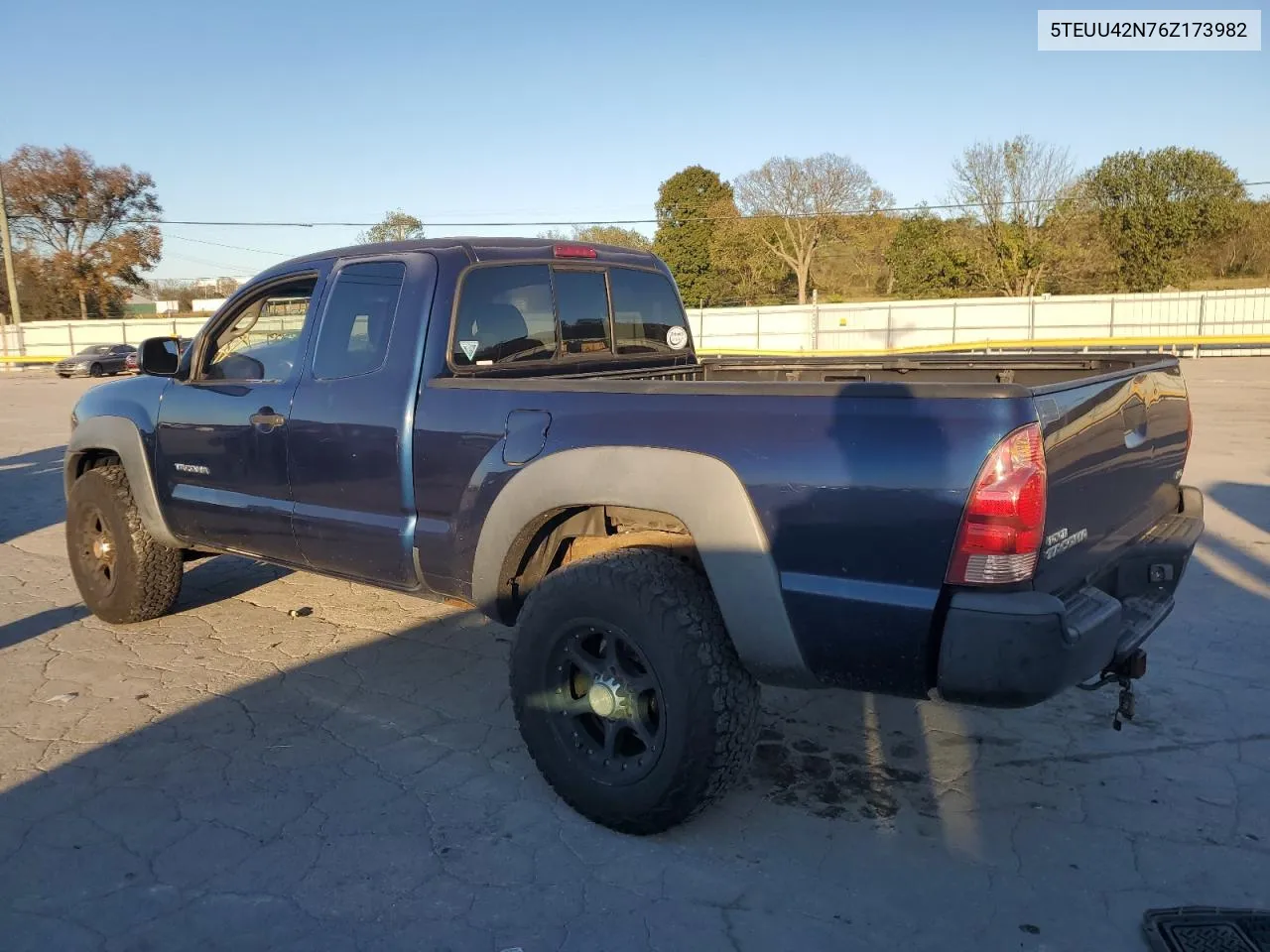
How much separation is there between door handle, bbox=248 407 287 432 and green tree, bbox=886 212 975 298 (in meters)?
38.1

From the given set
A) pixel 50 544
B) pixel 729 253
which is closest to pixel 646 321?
pixel 50 544

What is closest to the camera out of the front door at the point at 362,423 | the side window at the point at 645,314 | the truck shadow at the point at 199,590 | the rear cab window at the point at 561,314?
the front door at the point at 362,423

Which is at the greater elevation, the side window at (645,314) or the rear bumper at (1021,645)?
the side window at (645,314)

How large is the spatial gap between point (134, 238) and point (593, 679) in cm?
5699

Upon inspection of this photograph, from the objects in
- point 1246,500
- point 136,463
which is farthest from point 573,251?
point 1246,500

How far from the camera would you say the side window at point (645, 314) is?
176 inches

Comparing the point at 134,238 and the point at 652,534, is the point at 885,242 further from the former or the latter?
the point at 652,534

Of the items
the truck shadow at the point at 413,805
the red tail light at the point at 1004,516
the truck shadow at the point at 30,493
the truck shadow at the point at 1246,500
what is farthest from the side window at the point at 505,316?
the truck shadow at the point at 30,493

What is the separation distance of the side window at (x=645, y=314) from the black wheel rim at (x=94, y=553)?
10.2 feet

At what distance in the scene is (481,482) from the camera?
3.38 meters

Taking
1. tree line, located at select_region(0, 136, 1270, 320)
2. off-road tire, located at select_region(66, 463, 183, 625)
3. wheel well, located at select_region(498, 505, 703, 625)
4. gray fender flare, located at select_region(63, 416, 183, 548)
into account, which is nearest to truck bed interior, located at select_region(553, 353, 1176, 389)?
wheel well, located at select_region(498, 505, 703, 625)

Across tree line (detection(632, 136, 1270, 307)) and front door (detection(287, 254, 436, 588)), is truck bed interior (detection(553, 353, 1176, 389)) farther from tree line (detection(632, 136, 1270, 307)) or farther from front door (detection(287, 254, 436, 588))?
tree line (detection(632, 136, 1270, 307))

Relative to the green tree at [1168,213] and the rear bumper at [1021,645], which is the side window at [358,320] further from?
the green tree at [1168,213]

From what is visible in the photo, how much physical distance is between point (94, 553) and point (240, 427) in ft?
5.73
